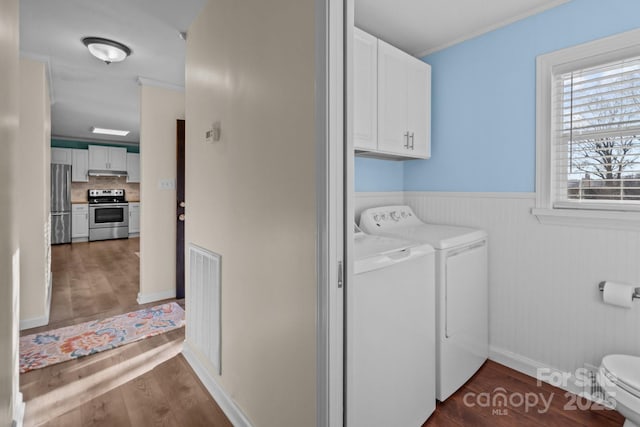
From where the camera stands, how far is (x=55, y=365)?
7.50 ft

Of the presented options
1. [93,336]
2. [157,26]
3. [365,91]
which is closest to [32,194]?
[93,336]

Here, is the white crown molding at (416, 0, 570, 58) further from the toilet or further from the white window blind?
the toilet

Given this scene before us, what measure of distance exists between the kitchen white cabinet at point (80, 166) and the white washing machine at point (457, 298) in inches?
308

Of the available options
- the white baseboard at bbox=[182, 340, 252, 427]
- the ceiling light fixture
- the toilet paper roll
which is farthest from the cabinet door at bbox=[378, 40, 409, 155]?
the ceiling light fixture

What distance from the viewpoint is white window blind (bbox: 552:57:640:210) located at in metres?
1.84

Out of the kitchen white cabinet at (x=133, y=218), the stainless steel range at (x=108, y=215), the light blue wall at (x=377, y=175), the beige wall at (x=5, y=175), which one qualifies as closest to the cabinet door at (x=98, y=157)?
the stainless steel range at (x=108, y=215)

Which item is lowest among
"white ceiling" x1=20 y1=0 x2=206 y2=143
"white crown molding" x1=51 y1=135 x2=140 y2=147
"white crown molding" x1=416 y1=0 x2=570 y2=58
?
"white crown molding" x1=416 y1=0 x2=570 y2=58

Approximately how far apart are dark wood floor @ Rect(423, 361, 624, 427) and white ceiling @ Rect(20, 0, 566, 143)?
241 cm

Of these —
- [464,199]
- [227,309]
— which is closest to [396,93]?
[464,199]

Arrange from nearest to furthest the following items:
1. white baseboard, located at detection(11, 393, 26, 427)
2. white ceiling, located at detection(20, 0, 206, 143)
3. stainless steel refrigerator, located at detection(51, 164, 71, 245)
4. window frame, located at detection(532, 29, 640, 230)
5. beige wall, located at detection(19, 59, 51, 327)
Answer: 1. white baseboard, located at detection(11, 393, 26, 427)
2. window frame, located at detection(532, 29, 640, 230)
3. white ceiling, located at detection(20, 0, 206, 143)
4. beige wall, located at detection(19, 59, 51, 327)
5. stainless steel refrigerator, located at detection(51, 164, 71, 245)

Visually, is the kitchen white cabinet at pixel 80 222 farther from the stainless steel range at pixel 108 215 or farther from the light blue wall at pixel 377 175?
the light blue wall at pixel 377 175

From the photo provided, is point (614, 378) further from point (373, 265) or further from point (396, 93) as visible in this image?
point (396, 93)

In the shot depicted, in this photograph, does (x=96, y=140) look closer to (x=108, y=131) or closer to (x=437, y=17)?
(x=108, y=131)

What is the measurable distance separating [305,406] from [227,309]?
2.45 ft
